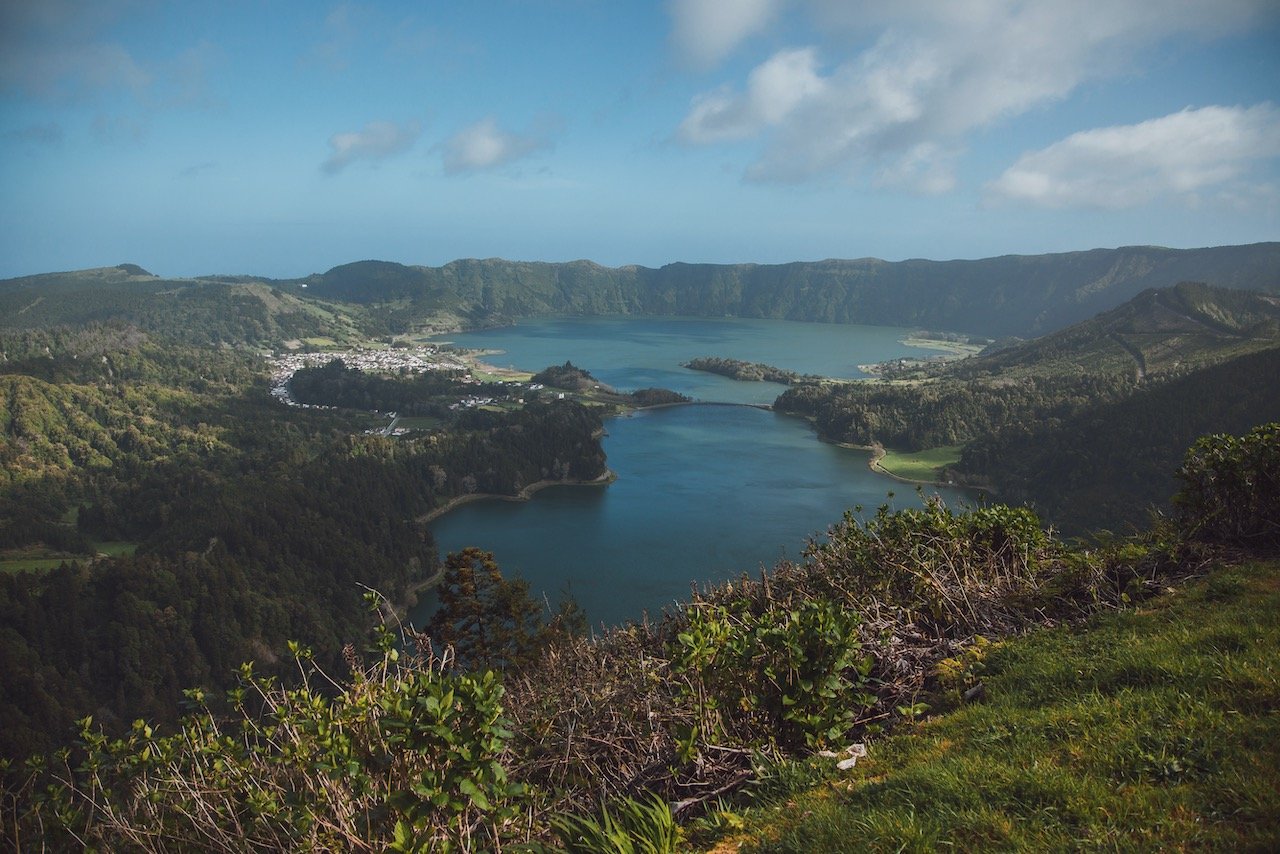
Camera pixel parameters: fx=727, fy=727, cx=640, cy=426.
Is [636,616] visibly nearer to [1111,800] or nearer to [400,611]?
[400,611]

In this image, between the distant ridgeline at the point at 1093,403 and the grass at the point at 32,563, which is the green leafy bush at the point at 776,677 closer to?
the distant ridgeline at the point at 1093,403

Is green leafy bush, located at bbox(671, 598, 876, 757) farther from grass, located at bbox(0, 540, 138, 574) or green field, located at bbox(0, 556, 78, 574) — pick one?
green field, located at bbox(0, 556, 78, 574)

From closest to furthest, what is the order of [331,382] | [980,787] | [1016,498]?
[980,787]
[1016,498]
[331,382]

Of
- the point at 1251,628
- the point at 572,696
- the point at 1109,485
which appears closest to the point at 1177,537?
the point at 1251,628

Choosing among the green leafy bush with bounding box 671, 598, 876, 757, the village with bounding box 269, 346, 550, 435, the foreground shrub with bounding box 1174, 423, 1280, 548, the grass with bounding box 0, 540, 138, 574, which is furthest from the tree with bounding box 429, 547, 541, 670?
the village with bounding box 269, 346, 550, 435

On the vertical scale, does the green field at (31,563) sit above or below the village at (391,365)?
below

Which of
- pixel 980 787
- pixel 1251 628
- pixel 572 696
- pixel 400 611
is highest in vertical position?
pixel 1251 628

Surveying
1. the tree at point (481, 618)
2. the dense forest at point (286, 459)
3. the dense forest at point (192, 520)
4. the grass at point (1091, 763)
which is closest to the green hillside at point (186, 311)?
the dense forest at point (286, 459)

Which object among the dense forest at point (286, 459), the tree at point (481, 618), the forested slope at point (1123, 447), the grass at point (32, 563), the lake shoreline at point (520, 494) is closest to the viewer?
the tree at point (481, 618)
